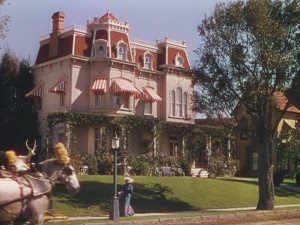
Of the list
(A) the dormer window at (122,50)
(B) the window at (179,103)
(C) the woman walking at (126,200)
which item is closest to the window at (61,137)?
(A) the dormer window at (122,50)

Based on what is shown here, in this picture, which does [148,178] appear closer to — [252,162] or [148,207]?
[148,207]

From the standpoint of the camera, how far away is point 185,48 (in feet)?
145

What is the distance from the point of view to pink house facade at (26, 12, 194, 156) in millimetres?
36406

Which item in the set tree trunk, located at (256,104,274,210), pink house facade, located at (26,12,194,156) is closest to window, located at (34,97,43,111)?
pink house facade, located at (26,12,194,156)

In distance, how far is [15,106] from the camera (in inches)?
1558

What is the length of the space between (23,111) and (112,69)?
8016 millimetres

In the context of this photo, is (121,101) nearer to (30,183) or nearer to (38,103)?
(38,103)

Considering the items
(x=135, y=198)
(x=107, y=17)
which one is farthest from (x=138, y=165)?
(x=107, y=17)

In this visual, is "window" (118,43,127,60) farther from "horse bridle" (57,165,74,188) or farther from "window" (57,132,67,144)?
"horse bridle" (57,165,74,188)

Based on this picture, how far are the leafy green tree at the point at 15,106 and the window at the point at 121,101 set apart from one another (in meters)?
6.75

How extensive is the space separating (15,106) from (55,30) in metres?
6.72

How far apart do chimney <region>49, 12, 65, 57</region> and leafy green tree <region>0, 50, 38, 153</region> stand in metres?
3.12

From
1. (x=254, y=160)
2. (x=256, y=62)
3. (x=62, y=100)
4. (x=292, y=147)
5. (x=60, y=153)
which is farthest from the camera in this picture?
(x=254, y=160)

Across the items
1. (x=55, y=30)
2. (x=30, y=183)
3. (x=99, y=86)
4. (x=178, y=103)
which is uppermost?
(x=55, y=30)
